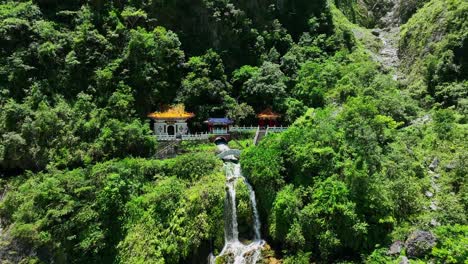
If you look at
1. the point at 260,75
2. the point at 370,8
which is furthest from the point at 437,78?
the point at 370,8

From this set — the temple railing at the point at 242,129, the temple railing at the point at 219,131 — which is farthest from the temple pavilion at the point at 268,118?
the temple railing at the point at 219,131

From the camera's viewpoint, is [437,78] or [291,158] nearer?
[291,158]

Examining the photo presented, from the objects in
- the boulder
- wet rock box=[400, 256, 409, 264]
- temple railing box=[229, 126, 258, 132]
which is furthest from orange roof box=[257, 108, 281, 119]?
the boulder

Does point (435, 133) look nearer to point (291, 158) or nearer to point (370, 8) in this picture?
point (291, 158)

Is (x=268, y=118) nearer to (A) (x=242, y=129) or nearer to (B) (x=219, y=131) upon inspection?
(A) (x=242, y=129)

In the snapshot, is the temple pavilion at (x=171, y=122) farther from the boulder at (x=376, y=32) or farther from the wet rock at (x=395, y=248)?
the boulder at (x=376, y=32)

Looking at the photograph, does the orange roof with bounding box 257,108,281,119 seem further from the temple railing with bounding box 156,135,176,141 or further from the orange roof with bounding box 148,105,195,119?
the temple railing with bounding box 156,135,176,141
